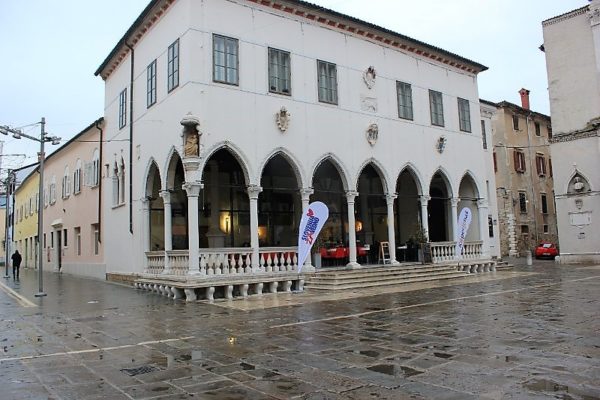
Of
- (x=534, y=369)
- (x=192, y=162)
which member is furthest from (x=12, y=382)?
(x=192, y=162)

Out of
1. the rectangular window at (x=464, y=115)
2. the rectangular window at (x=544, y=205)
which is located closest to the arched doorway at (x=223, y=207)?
the rectangular window at (x=464, y=115)

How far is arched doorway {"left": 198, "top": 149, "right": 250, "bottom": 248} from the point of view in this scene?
1920 cm

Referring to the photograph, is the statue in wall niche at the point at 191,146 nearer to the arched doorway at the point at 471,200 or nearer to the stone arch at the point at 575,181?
the arched doorway at the point at 471,200

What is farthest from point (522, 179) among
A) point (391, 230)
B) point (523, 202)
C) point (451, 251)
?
point (391, 230)

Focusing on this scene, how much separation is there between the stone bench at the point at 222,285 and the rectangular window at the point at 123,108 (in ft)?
22.5

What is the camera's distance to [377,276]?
16812mm

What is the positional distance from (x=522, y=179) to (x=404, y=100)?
21045 mm

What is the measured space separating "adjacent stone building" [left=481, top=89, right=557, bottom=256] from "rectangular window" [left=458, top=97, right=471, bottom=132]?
43.6ft

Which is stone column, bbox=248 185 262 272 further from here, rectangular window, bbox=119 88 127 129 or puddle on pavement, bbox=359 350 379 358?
puddle on pavement, bbox=359 350 379 358

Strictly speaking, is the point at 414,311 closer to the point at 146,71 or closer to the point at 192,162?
the point at 192,162

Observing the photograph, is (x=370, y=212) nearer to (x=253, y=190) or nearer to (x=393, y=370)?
(x=253, y=190)

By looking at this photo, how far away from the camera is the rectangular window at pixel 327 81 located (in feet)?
Answer: 57.2

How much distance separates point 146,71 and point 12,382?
1360 cm

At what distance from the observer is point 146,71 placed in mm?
17500
